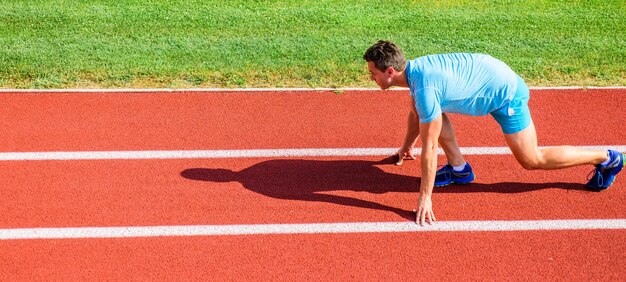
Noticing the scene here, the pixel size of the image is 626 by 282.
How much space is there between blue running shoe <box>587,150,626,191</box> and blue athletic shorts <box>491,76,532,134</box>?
3.02ft

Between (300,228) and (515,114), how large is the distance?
204 centimetres

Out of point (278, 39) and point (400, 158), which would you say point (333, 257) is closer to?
point (400, 158)

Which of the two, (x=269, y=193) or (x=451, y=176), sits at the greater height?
(x=451, y=176)

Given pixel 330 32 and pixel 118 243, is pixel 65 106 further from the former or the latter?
pixel 330 32

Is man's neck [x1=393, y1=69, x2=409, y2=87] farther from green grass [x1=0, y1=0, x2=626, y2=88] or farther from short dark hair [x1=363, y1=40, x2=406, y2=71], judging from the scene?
green grass [x1=0, y1=0, x2=626, y2=88]

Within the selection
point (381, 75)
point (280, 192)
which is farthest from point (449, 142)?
point (280, 192)

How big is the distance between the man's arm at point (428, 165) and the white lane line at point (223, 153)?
1.29 metres

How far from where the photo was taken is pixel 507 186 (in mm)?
7125

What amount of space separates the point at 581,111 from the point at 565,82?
2.91 feet

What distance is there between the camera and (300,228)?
646cm

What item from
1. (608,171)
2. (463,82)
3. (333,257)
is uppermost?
(463,82)

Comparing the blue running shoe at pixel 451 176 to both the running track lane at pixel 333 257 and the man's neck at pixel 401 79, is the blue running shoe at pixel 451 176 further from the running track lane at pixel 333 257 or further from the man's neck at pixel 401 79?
the man's neck at pixel 401 79

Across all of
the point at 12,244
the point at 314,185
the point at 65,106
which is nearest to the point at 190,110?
the point at 65,106

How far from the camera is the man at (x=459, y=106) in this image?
20.1 feet
